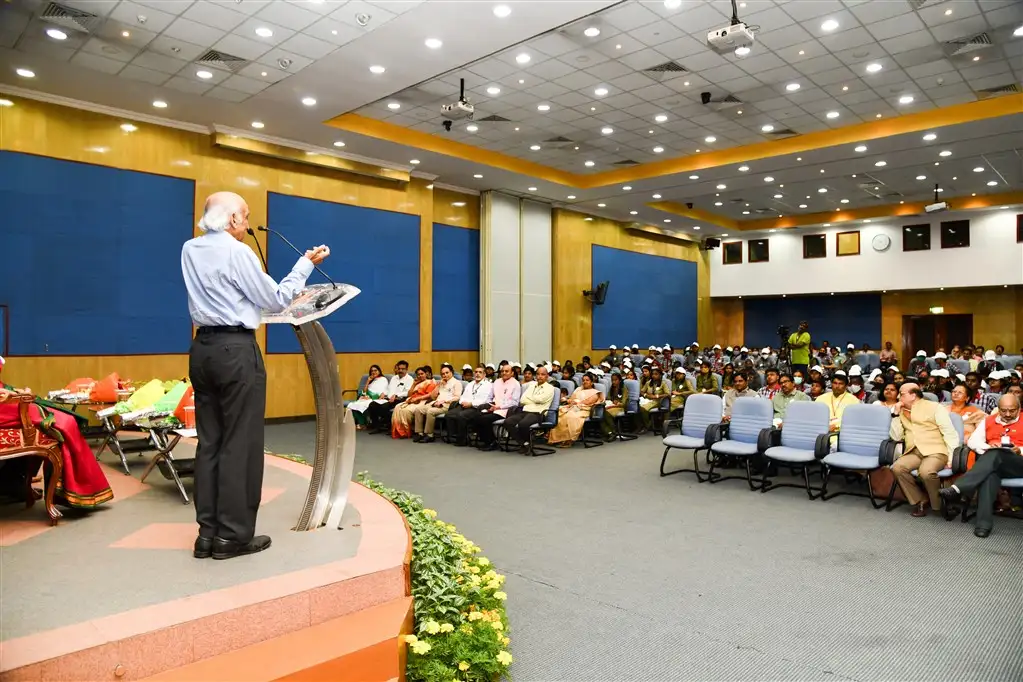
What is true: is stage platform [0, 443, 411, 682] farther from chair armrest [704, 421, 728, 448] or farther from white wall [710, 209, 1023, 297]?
white wall [710, 209, 1023, 297]

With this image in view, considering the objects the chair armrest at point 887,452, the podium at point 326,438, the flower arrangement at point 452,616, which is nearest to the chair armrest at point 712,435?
the chair armrest at point 887,452

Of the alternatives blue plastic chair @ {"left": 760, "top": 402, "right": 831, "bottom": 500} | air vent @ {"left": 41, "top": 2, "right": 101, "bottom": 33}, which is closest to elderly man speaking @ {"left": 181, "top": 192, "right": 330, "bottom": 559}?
blue plastic chair @ {"left": 760, "top": 402, "right": 831, "bottom": 500}

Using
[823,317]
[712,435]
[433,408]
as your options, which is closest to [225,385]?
[712,435]

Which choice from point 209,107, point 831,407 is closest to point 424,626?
point 831,407

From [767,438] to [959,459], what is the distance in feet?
5.18

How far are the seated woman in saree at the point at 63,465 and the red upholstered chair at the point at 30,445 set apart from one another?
0.02 meters

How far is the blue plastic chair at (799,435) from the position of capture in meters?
6.36

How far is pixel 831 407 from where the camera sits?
23.7 ft

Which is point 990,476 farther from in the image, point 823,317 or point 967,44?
point 823,317

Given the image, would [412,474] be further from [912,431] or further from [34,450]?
[912,431]

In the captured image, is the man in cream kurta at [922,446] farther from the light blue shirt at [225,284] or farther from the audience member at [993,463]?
the light blue shirt at [225,284]

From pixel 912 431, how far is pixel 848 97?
6.20m

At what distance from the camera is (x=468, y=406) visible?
32.7ft

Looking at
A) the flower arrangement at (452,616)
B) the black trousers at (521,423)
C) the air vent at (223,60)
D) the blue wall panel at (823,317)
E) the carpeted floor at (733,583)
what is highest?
the air vent at (223,60)
